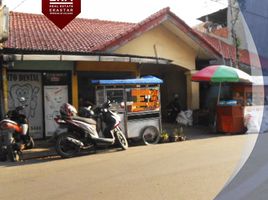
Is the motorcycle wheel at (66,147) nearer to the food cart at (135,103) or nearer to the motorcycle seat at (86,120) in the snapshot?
the motorcycle seat at (86,120)

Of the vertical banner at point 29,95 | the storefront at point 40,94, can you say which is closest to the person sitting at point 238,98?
the storefront at point 40,94

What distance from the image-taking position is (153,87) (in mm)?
Result: 12766

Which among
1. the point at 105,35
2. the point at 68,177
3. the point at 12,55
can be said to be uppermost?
the point at 105,35

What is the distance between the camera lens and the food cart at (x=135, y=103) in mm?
12031

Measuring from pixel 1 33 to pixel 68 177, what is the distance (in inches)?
213

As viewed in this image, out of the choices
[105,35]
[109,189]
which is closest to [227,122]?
[105,35]

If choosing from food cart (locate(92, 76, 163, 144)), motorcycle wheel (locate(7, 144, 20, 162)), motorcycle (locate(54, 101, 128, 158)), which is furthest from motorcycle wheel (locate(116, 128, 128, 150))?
motorcycle wheel (locate(7, 144, 20, 162))

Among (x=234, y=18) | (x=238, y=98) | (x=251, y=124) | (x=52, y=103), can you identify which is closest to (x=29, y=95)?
(x=52, y=103)

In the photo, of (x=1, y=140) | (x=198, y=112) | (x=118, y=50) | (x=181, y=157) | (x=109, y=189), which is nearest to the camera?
(x=109, y=189)

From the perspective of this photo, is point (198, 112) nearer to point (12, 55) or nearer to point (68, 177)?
point (12, 55)

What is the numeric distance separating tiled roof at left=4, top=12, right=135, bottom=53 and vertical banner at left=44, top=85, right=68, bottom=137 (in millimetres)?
1374

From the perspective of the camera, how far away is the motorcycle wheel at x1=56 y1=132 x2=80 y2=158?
10.0 m

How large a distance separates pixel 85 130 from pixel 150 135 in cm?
273

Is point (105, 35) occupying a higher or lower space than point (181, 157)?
higher
